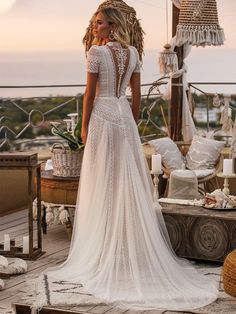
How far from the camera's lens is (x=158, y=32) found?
8.70 meters

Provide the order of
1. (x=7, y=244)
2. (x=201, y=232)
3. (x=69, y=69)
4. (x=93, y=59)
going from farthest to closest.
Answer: (x=69, y=69) → (x=7, y=244) → (x=201, y=232) → (x=93, y=59)

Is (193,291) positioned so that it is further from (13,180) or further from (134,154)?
(13,180)

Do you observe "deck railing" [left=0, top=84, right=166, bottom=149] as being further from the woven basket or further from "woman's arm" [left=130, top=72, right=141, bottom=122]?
the woven basket

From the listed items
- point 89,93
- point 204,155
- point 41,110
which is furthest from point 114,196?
point 41,110

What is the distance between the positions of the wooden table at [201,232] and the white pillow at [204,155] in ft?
4.94

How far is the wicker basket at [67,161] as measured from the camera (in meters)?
5.63

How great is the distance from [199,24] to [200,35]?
10 centimetres

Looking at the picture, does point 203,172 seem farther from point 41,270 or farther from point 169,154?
point 41,270

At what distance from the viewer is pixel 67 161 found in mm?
5656

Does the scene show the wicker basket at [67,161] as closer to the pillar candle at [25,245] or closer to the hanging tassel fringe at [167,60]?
the pillar candle at [25,245]

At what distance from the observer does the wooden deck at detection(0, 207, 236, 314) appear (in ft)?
13.2

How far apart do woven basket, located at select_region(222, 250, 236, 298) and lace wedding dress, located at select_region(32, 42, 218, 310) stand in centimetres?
20

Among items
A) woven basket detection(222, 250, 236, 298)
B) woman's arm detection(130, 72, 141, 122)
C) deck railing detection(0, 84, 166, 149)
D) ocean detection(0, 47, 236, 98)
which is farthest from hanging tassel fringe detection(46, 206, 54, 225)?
ocean detection(0, 47, 236, 98)

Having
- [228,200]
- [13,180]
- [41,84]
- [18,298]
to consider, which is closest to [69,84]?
[41,84]
